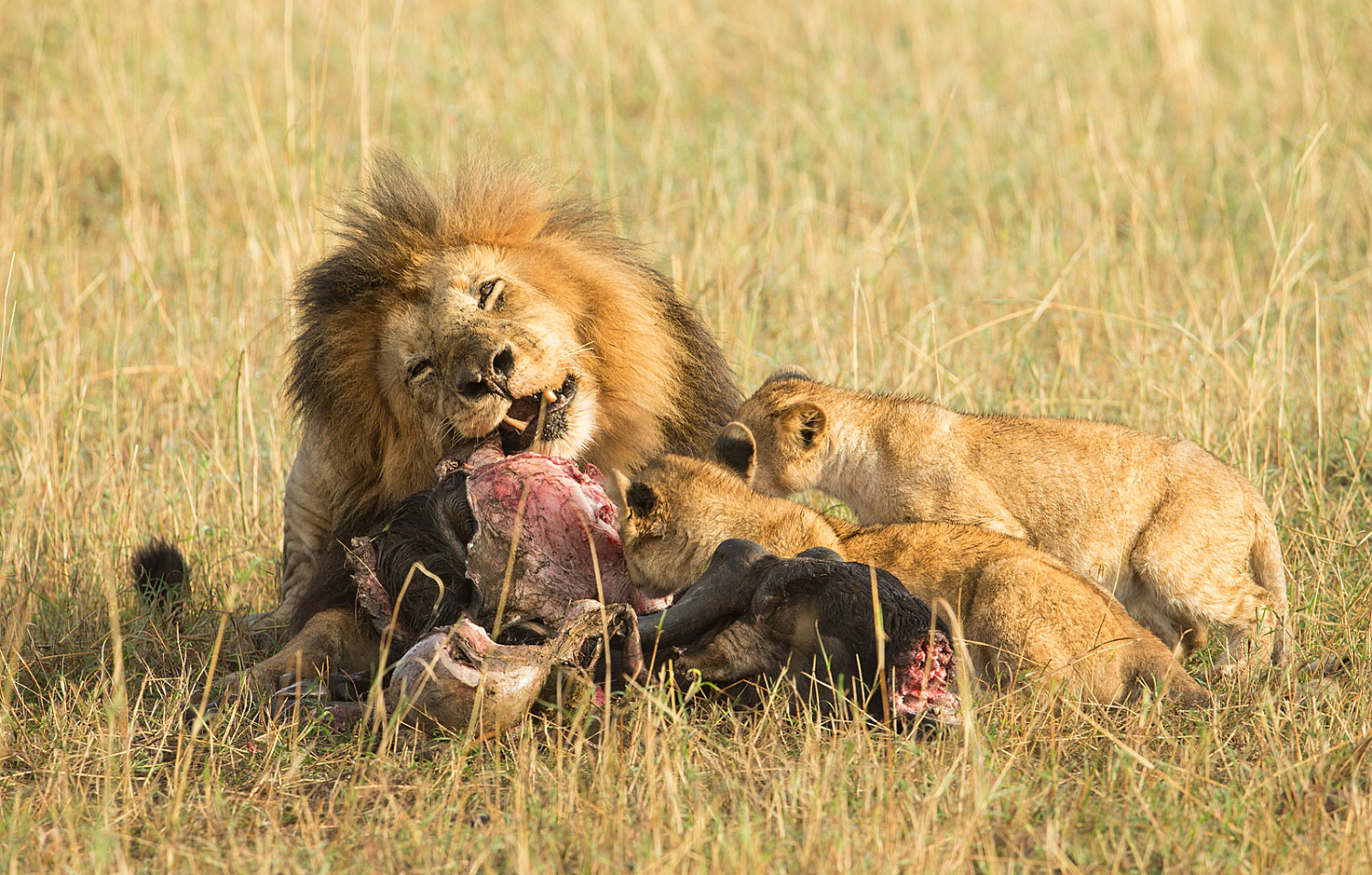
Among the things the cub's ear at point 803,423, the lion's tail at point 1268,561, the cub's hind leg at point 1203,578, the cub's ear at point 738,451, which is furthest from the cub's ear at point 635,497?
the lion's tail at point 1268,561

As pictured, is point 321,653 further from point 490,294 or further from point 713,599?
point 713,599

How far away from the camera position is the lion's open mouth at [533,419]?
3.70 m

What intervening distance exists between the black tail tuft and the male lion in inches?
21.5

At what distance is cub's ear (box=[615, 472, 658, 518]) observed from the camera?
3.44 m

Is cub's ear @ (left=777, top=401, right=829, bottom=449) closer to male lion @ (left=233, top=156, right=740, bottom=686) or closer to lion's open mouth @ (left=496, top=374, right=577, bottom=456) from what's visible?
male lion @ (left=233, top=156, right=740, bottom=686)

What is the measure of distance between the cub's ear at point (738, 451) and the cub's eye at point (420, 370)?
803 millimetres

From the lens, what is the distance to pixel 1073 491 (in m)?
3.90

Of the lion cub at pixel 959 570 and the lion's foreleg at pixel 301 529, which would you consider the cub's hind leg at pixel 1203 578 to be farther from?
the lion's foreleg at pixel 301 529

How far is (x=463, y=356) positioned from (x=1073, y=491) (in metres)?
1.71

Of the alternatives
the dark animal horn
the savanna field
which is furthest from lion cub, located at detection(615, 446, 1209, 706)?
the dark animal horn

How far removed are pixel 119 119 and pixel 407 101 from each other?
197 centimetres

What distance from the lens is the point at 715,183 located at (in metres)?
7.78

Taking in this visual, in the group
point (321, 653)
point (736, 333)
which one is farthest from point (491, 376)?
point (736, 333)

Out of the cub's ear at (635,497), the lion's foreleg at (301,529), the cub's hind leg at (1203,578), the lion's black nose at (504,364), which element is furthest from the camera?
the lion's foreleg at (301,529)
